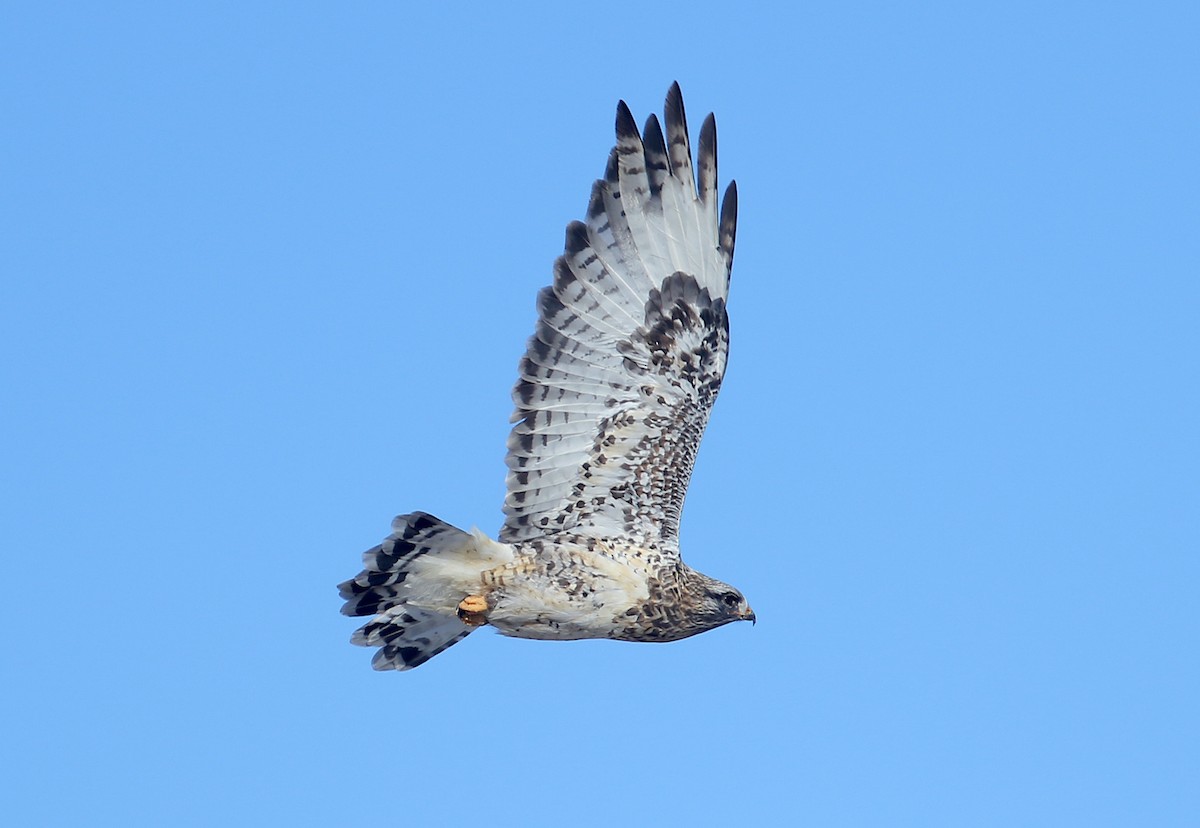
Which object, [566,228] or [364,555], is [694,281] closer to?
[566,228]

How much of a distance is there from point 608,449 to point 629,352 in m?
0.60

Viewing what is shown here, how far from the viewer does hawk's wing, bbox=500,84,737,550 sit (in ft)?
30.8

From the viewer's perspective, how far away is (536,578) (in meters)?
9.12

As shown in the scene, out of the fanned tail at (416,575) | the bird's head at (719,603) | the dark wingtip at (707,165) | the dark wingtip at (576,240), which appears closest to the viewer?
the fanned tail at (416,575)

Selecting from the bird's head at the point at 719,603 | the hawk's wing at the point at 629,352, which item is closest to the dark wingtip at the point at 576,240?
the hawk's wing at the point at 629,352

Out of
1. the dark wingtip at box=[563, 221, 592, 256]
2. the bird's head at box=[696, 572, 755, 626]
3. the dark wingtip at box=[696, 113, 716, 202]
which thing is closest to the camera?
the bird's head at box=[696, 572, 755, 626]

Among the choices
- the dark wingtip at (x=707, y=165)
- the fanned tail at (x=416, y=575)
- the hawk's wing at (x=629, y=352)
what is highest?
the dark wingtip at (x=707, y=165)

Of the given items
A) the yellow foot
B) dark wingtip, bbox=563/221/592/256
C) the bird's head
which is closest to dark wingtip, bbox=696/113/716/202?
dark wingtip, bbox=563/221/592/256

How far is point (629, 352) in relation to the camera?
961cm

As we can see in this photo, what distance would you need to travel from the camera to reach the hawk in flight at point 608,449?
9.15 m

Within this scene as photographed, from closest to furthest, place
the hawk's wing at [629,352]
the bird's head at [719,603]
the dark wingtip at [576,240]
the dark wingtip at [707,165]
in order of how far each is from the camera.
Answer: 1. the bird's head at [719,603]
2. the hawk's wing at [629,352]
3. the dark wingtip at [576,240]
4. the dark wingtip at [707,165]

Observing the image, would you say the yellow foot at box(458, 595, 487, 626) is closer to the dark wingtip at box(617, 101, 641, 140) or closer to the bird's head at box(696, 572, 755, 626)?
the bird's head at box(696, 572, 755, 626)

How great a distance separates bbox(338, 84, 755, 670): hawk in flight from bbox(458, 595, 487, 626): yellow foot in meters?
0.01

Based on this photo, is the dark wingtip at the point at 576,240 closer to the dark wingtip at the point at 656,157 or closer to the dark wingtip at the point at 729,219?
the dark wingtip at the point at 656,157
